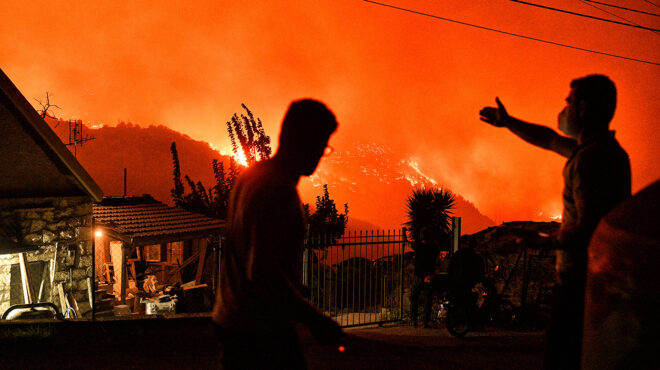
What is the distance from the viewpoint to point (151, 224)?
13805mm

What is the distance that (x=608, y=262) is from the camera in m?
2.08

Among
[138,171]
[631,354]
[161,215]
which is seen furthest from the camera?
[138,171]

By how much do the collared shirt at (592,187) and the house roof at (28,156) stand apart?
33.0ft

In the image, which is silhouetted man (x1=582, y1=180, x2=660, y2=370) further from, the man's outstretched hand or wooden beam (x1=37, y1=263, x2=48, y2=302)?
wooden beam (x1=37, y1=263, x2=48, y2=302)

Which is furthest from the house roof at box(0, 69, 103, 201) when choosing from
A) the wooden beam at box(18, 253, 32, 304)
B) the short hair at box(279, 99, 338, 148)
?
the short hair at box(279, 99, 338, 148)

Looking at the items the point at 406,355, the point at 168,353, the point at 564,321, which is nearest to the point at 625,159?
the point at 564,321

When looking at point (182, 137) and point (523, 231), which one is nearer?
point (523, 231)

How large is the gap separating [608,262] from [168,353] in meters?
5.52

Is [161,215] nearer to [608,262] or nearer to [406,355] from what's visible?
[406,355]

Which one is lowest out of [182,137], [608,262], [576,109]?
[608,262]

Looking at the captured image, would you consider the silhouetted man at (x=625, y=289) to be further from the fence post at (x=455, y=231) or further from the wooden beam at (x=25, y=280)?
the wooden beam at (x=25, y=280)

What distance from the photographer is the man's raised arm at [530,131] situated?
2693 mm

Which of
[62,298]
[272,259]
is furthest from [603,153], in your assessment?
[62,298]

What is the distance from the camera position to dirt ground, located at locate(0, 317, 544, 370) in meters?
5.68
